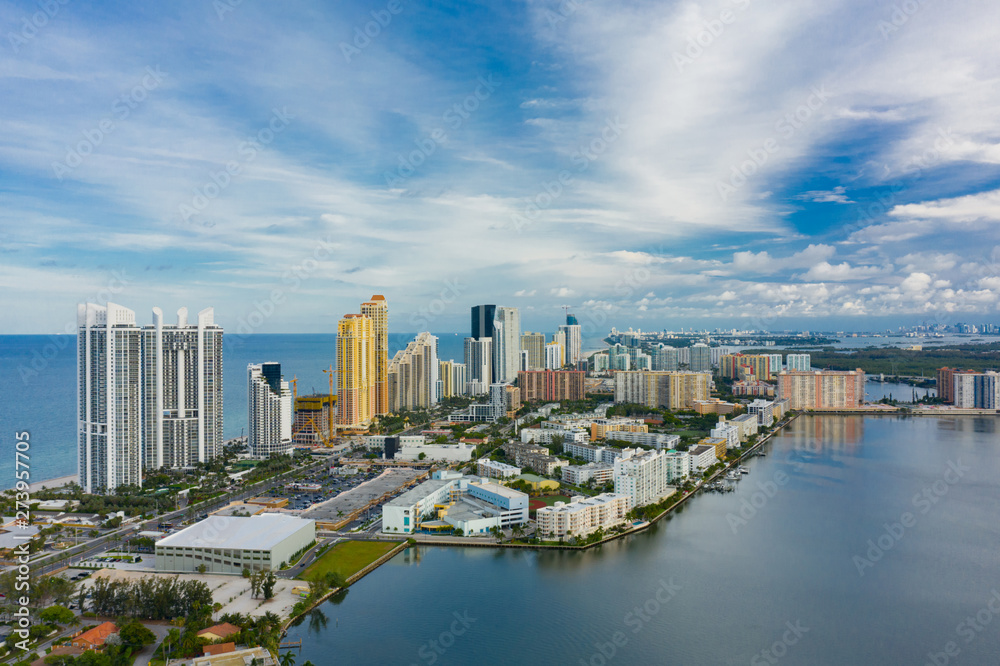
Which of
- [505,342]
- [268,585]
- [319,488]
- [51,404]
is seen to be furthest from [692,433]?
[51,404]

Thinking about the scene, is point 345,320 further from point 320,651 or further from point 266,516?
point 320,651

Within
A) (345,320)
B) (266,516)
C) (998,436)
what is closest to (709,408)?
(998,436)

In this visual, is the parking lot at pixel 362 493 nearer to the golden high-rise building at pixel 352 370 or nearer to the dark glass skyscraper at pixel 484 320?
the golden high-rise building at pixel 352 370

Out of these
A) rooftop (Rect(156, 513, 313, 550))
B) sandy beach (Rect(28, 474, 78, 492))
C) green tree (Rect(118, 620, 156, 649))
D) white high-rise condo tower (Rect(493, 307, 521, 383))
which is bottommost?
sandy beach (Rect(28, 474, 78, 492))

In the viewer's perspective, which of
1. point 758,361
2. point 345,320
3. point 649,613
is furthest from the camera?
point 758,361

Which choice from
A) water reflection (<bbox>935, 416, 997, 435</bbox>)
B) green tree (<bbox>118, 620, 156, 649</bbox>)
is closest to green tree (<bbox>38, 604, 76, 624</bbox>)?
green tree (<bbox>118, 620, 156, 649</bbox>)

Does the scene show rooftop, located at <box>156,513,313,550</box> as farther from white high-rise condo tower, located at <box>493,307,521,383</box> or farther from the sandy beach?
white high-rise condo tower, located at <box>493,307,521,383</box>
